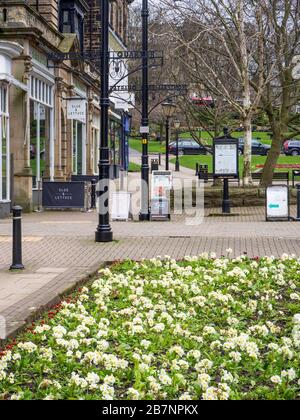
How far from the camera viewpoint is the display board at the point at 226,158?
22109mm

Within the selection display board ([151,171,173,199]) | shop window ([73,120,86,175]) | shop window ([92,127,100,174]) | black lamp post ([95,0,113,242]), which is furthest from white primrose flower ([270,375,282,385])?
shop window ([92,127,100,174])

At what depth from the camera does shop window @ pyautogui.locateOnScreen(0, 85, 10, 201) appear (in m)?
21.9

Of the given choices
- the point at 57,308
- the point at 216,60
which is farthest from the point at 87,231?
the point at 216,60

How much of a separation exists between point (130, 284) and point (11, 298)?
1.56m

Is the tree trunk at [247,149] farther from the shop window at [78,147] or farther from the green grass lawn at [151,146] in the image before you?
the green grass lawn at [151,146]

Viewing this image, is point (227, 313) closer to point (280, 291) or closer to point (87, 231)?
point (280, 291)

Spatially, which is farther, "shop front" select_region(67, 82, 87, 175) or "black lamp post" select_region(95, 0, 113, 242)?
"shop front" select_region(67, 82, 87, 175)

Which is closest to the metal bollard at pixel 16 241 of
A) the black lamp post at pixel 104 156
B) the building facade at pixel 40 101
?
the black lamp post at pixel 104 156

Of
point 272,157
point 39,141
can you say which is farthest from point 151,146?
point 39,141

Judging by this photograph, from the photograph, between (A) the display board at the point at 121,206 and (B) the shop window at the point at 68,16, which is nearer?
(A) the display board at the point at 121,206

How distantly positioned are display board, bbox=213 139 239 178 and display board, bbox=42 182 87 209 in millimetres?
4949

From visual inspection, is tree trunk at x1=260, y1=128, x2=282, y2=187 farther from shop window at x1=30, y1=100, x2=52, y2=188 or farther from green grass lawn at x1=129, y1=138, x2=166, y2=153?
green grass lawn at x1=129, y1=138, x2=166, y2=153

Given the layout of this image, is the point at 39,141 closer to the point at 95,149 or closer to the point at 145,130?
the point at 145,130

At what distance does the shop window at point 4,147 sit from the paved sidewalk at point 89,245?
4.47 ft
